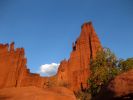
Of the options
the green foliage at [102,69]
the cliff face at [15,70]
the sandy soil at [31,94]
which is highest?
the cliff face at [15,70]

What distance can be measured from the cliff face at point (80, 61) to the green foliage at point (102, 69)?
6535 centimetres

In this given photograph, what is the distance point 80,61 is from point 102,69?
7756cm

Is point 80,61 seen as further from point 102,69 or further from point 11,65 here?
point 102,69

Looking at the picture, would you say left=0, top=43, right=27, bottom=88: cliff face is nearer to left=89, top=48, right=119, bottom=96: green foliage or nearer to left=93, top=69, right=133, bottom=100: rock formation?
left=89, top=48, right=119, bottom=96: green foliage

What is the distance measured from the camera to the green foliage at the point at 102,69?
138 ft

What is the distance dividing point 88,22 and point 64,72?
28740mm

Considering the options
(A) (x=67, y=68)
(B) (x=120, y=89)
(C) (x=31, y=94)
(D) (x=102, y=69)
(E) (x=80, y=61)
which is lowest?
(C) (x=31, y=94)

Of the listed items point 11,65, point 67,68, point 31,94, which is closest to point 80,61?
point 67,68

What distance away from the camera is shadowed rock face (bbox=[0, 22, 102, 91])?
4502 inches

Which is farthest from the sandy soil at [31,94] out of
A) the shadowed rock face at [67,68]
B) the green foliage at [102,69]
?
the shadowed rock face at [67,68]

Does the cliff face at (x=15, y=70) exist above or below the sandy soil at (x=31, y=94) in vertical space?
above

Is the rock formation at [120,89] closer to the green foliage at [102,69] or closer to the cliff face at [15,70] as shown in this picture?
the green foliage at [102,69]

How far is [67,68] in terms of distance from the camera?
4756 inches

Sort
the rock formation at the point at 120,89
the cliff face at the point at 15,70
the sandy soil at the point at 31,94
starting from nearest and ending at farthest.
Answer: the rock formation at the point at 120,89 → the sandy soil at the point at 31,94 → the cliff face at the point at 15,70
